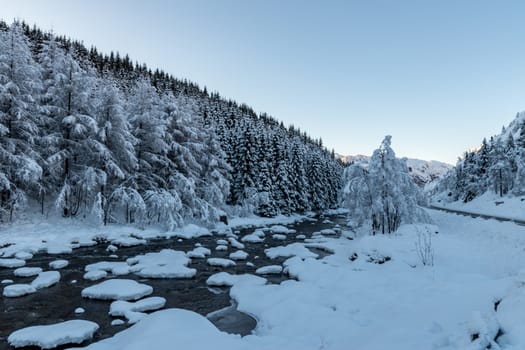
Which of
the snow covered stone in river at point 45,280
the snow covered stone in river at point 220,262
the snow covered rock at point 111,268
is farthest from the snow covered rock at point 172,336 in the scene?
the snow covered stone in river at point 220,262

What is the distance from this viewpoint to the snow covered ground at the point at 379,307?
20.1ft

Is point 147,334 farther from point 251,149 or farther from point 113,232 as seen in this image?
point 251,149

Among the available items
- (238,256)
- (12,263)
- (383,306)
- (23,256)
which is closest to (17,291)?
(12,263)

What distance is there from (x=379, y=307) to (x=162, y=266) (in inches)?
424

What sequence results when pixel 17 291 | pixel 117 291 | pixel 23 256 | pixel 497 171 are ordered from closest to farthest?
1. pixel 17 291
2. pixel 117 291
3. pixel 23 256
4. pixel 497 171

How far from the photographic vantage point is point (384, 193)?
24016mm

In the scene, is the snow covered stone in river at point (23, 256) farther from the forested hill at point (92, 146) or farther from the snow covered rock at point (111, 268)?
the forested hill at point (92, 146)

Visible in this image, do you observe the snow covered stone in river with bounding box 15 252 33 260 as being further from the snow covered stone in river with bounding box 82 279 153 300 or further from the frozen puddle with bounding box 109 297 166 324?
the frozen puddle with bounding box 109 297 166 324

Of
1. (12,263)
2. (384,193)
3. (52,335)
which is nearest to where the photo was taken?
(52,335)

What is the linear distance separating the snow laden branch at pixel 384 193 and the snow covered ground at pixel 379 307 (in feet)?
25.6

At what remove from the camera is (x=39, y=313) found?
32.0 ft

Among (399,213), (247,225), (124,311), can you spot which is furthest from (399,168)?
(124,311)

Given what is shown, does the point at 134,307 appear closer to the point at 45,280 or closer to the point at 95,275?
the point at 95,275

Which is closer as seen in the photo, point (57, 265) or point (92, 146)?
point (57, 265)
